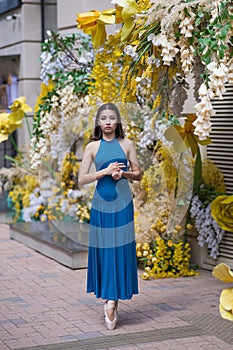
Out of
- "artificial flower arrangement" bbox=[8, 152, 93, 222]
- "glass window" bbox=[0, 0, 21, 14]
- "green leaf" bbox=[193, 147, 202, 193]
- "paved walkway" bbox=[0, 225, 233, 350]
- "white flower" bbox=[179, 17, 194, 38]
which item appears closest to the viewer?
"white flower" bbox=[179, 17, 194, 38]

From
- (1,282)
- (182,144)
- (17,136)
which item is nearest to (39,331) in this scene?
(1,282)

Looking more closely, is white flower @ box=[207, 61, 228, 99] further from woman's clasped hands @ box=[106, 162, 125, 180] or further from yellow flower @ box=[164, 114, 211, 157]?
yellow flower @ box=[164, 114, 211, 157]

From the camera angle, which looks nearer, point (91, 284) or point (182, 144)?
point (91, 284)

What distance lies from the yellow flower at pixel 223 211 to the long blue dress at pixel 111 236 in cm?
162

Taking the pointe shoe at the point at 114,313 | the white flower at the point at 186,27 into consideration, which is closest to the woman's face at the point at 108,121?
the white flower at the point at 186,27

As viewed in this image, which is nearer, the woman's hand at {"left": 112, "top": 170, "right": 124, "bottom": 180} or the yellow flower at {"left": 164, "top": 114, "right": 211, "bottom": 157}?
the woman's hand at {"left": 112, "top": 170, "right": 124, "bottom": 180}

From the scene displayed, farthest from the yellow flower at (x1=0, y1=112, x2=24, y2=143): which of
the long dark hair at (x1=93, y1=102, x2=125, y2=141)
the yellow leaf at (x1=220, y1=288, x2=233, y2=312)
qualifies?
the yellow leaf at (x1=220, y1=288, x2=233, y2=312)

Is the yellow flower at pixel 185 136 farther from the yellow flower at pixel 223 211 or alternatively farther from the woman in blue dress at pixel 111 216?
the woman in blue dress at pixel 111 216

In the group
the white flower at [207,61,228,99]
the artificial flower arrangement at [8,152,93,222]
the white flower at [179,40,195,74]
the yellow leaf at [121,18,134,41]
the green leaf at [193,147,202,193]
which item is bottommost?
the artificial flower arrangement at [8,152,93,222]

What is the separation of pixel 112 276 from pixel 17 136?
360 inches

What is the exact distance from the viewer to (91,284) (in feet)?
23.9

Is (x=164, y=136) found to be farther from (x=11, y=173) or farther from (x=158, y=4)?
(x=11, y=173)

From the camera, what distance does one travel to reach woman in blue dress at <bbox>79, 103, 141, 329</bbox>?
712 cm

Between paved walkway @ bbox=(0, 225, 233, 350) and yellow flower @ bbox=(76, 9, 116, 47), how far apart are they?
2618 millimetres
